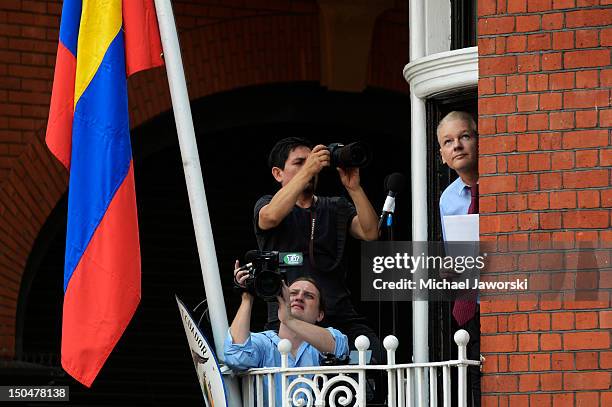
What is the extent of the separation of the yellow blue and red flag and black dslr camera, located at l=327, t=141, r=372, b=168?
114cm

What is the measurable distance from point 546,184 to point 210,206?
585 centimetres

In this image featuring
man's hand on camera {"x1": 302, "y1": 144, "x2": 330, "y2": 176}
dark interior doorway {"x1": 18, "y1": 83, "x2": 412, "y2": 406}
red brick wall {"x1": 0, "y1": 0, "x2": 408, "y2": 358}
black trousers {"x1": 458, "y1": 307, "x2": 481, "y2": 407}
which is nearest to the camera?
black trousers {"x1": 458, "y1": 307, "x2": 481, "y2": 407}

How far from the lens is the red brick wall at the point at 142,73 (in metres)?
12.7

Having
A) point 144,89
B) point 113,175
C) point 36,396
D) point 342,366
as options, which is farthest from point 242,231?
point 342,366

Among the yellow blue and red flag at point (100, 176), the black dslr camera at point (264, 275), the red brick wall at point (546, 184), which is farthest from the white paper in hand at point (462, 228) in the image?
the yellow blue and red flag at point (100, 176)

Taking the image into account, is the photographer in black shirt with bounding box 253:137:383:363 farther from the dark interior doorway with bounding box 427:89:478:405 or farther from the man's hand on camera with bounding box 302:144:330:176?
the dark interior doorway with bounding box 427:89:478:405

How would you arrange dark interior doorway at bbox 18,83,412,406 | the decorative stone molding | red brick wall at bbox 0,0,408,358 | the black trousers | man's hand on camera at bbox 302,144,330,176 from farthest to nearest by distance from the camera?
1. dark interior doorway at bbox 18,83,412,406
2. red brick wall at bbox 0,0,408,358
3. man's hand on camera at bbox 302,144,330,176
4. the decorative stone molding
5. the black trousers

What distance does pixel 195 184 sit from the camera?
948 cm

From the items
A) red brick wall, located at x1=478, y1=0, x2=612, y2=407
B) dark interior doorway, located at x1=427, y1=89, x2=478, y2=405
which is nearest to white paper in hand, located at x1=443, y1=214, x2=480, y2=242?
red brick wall, located at x1=478, y1=0, x2=612, y2=407

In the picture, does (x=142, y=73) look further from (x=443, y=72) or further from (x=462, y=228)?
(x=462, y=228)

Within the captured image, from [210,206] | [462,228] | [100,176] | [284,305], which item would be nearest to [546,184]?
[462,228]

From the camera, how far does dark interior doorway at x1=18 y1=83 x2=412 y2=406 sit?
535 inches

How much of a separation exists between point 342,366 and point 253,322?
5.08m

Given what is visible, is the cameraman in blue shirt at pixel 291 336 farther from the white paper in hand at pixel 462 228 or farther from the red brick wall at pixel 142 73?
the red brick wall at pixel 142 73
